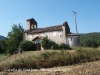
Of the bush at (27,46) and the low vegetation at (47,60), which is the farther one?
the bush at (27,46)

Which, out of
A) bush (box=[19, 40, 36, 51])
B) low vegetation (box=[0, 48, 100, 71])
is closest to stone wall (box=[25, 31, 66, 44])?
bush (box=[19, 40, 36, 51])

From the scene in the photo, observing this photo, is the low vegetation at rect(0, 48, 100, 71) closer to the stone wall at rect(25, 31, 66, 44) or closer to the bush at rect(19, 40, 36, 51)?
the stone wall at rect(25, 31, 66, 44)

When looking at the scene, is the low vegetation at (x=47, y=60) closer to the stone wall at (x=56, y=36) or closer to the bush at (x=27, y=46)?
the stone wall at (x=56, y=36)

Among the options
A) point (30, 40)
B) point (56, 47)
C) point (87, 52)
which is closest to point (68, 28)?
point (56, 47)

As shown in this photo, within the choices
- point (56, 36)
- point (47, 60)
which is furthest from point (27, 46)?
point (47, 60)

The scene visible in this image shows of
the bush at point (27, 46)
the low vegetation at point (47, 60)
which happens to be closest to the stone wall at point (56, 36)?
the bush at point (27, 46)

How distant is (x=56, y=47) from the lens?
28906 millimetres

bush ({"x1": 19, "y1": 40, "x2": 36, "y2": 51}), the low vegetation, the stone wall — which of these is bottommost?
the low vegetation

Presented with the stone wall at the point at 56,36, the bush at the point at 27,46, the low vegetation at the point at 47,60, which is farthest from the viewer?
the bush at the point at 27,46

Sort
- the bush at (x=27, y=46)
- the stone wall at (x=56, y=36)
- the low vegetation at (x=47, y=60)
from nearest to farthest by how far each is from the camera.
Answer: the low vegetation at (x=47, y=60) < the stone wall at (x=56, y=36) < the bush at (x=27, y=46)

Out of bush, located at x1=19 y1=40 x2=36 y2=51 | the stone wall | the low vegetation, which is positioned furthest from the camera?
bush, located at x1=19 y1=40 x2=36 y2=51

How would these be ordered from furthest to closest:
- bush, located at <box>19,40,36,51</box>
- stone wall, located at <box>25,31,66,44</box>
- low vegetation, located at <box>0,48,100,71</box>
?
1. bush, located at <box>19,40,36,51</box>
2. stone wall, located at <box>25,31,66,44</box>
3. low vegetation, located at <box>0,48,100,71</box>

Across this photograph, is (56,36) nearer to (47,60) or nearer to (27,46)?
(27,46)

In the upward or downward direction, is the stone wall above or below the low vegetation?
above
